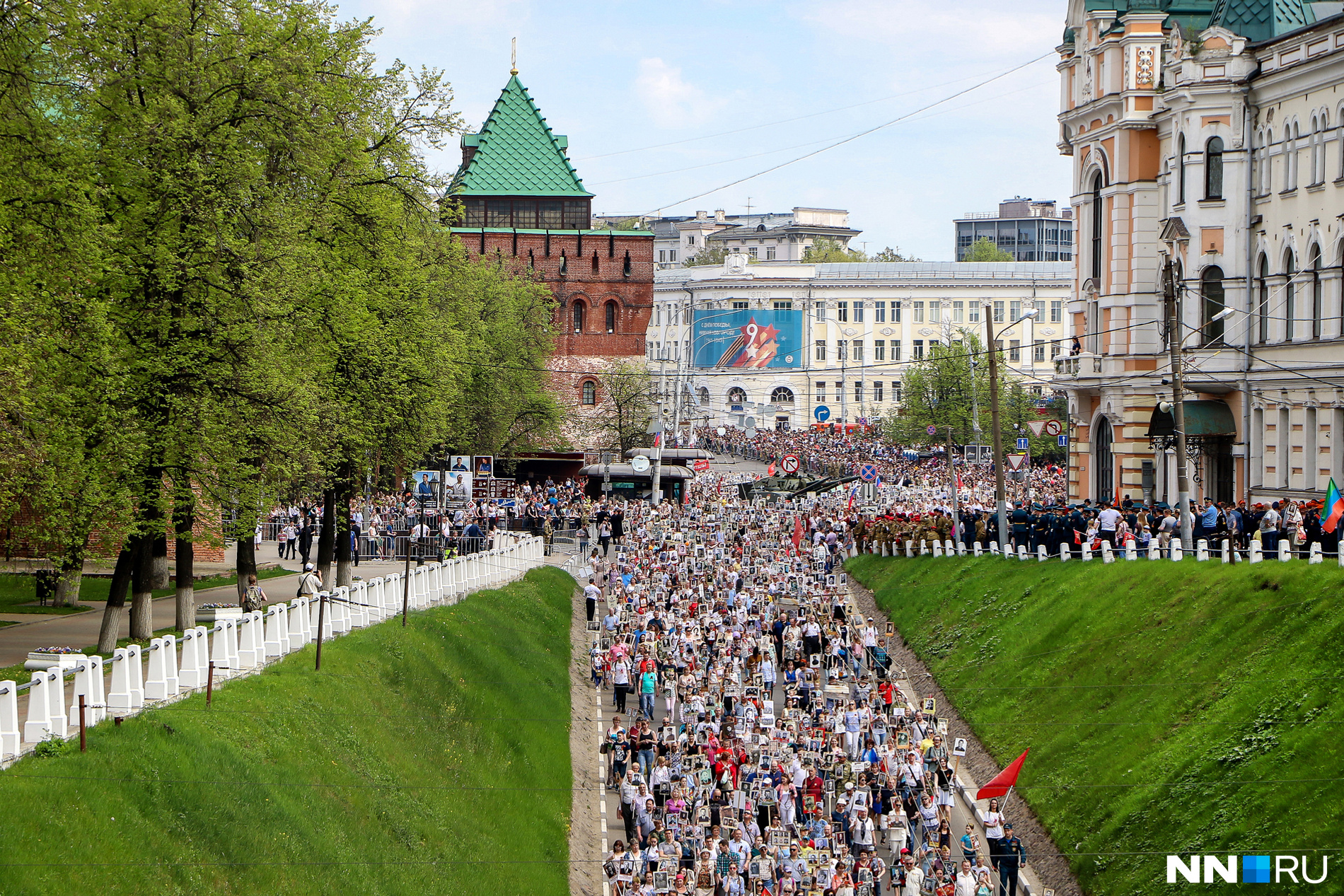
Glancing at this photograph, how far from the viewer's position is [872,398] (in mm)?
132125

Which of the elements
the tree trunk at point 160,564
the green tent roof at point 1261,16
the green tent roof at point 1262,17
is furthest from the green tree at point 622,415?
the tree trunk at point 160,564

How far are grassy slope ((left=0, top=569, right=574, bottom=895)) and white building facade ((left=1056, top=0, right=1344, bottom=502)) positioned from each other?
1787 centimetres

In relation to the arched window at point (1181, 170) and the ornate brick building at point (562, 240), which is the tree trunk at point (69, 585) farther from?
the ornate brick building at point (562, 240)

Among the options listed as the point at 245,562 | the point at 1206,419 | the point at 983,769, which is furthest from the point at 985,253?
the point at 245,562

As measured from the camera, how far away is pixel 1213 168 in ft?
143

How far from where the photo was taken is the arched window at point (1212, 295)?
4344 cm

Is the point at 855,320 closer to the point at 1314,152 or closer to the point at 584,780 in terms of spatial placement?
the point at 1314,152

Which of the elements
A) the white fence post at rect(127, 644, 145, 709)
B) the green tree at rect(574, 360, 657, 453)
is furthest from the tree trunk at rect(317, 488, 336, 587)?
the green tree at rect(574, 360, 657, 453)

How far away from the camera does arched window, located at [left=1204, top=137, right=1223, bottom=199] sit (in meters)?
43.2

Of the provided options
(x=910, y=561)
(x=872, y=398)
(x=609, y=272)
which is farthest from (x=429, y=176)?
(x=872, y=398)

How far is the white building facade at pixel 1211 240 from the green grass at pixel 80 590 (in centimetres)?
2342

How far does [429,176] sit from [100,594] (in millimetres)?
12397

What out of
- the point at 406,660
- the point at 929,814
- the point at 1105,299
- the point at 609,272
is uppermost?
the point at 609,272

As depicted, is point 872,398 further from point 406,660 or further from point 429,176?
point 406,660
